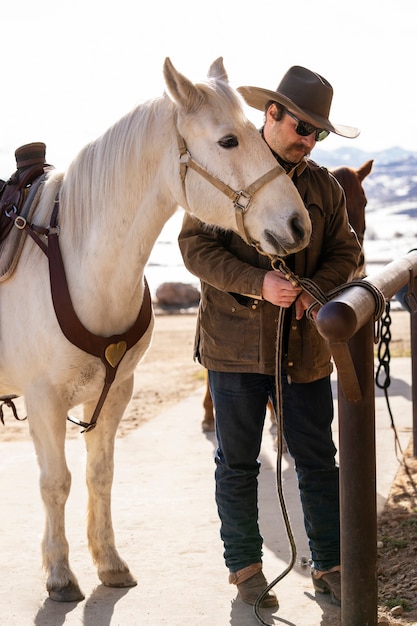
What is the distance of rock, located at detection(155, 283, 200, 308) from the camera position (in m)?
19.8

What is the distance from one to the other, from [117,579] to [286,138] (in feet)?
6.58

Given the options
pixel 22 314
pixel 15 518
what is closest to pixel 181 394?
pixel 15 518

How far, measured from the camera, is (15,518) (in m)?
4.48

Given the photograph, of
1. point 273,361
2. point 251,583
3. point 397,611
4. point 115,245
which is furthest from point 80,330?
point 397,611

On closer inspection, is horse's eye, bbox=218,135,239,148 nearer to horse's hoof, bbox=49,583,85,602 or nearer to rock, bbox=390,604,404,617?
rock, bbox=390,604,404,617

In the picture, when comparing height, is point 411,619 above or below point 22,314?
below

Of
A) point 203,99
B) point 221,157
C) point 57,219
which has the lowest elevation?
point 57,219

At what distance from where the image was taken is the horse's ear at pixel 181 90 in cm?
294

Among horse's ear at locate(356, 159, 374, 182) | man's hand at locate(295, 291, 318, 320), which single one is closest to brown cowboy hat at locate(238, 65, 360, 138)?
man's hand at locate(295, 291, 318, 320)

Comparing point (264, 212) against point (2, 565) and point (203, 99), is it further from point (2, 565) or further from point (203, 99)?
point (2, 565)

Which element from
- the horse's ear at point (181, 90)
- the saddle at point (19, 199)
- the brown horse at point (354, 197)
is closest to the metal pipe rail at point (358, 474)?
the horse's ear at point (181, 90)

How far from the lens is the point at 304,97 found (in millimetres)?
3117

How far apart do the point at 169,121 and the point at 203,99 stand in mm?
183

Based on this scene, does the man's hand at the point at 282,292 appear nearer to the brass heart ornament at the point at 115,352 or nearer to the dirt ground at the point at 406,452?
the brass heart ornament at the point at 115,352
